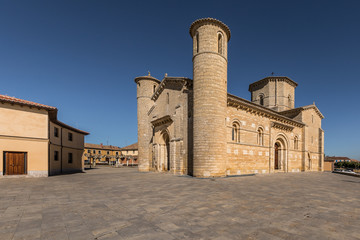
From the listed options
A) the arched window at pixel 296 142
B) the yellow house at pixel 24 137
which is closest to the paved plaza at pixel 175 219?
the yellow house at pixel 24 137

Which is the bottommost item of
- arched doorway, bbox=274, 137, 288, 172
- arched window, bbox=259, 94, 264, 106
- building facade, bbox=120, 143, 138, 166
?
building facade, bbox=120, 143, 138, 166

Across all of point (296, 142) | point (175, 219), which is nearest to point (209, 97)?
point (175, 219)

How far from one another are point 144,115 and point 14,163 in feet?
A: 45.8

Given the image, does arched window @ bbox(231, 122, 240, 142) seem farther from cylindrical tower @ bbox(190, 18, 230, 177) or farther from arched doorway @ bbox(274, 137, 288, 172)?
arched doorway @ bbox(274, 137, 288, 172)

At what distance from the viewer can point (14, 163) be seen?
560 inches

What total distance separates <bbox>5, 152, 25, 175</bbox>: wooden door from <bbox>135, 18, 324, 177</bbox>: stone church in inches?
470

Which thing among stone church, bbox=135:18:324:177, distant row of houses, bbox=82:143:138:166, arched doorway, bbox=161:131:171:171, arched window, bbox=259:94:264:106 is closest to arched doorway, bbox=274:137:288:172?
stone church, bbox=135:18:324:177

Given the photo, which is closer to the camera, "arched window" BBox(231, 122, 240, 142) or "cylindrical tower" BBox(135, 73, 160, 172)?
"arched window" BBox(231, 122, 240, 142)

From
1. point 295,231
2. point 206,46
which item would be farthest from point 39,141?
point 295,231

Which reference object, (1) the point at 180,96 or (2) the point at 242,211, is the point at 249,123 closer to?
(1) the point at 180,96

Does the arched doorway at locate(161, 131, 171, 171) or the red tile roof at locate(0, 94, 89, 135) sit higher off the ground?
the red tile roof at locate(0, 94, 89, 135)

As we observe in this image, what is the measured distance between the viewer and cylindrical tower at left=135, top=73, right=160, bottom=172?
77.5 feet

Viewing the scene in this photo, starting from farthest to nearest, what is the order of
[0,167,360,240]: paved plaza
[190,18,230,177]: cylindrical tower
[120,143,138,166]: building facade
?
[120,143,138,166]: building facade → [190,18,230,177]: cylindrical tower → [0,167,360,240]: paved plaza

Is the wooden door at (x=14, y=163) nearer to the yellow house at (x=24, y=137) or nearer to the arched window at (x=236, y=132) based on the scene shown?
the yellow house at (x=24, y=137)
